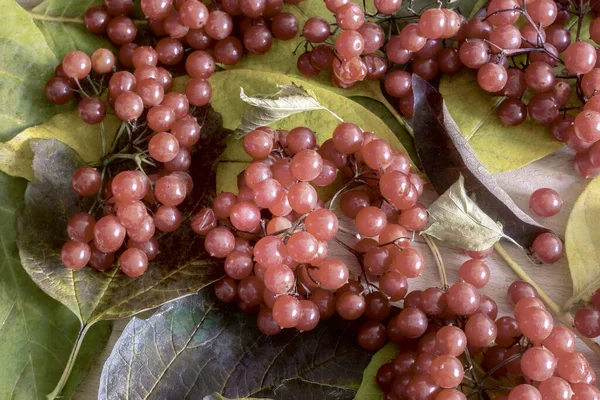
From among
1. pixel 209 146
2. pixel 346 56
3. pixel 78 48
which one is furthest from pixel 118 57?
pixel 346 56

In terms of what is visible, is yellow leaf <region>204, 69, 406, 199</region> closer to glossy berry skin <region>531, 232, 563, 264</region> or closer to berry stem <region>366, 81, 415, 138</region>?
berry stem <region>366, 81, 415, 138</region>

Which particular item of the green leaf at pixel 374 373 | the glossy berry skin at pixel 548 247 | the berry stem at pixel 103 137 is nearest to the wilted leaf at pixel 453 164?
the glossy berry skin at pixel 548 247

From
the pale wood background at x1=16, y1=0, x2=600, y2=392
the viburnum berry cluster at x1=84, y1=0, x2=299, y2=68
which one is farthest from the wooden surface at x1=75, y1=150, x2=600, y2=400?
the viburnum berry cluster at x1=84, y1=0, x2=299, y2=68

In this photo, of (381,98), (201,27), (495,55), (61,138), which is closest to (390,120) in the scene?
(381,98)

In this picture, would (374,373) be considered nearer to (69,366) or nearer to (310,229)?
(310,229)

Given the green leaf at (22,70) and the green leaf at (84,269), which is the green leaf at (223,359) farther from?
the green leaf at (22,70)

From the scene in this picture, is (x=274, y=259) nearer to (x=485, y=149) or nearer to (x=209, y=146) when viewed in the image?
(x=209, y=146)
